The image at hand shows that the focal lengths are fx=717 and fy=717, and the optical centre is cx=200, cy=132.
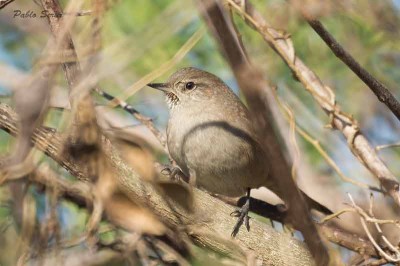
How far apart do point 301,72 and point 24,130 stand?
5.95ft

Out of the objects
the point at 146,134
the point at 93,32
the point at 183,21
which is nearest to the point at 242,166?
the point at 146,134

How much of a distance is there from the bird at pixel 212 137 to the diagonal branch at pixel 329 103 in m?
1.38

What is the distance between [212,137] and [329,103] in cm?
155

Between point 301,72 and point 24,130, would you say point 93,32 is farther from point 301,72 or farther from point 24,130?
point 301,72

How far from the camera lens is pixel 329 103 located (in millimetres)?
3043

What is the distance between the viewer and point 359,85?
501cm

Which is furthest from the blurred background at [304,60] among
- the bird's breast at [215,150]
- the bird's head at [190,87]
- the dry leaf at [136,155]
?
the dry leaf at [136,155]

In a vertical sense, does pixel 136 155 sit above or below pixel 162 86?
below

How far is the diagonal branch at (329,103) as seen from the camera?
9.80 feet

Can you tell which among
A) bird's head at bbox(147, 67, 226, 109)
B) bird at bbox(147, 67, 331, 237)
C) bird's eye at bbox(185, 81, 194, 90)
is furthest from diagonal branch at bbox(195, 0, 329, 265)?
bird's eye at bbox(185, 81, 194, 90)

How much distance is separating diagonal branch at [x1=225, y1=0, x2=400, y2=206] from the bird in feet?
4.52

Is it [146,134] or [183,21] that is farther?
[146,134]

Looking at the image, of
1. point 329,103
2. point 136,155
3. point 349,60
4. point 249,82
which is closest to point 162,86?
point 329,103

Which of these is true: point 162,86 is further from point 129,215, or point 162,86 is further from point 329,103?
point 129,215
